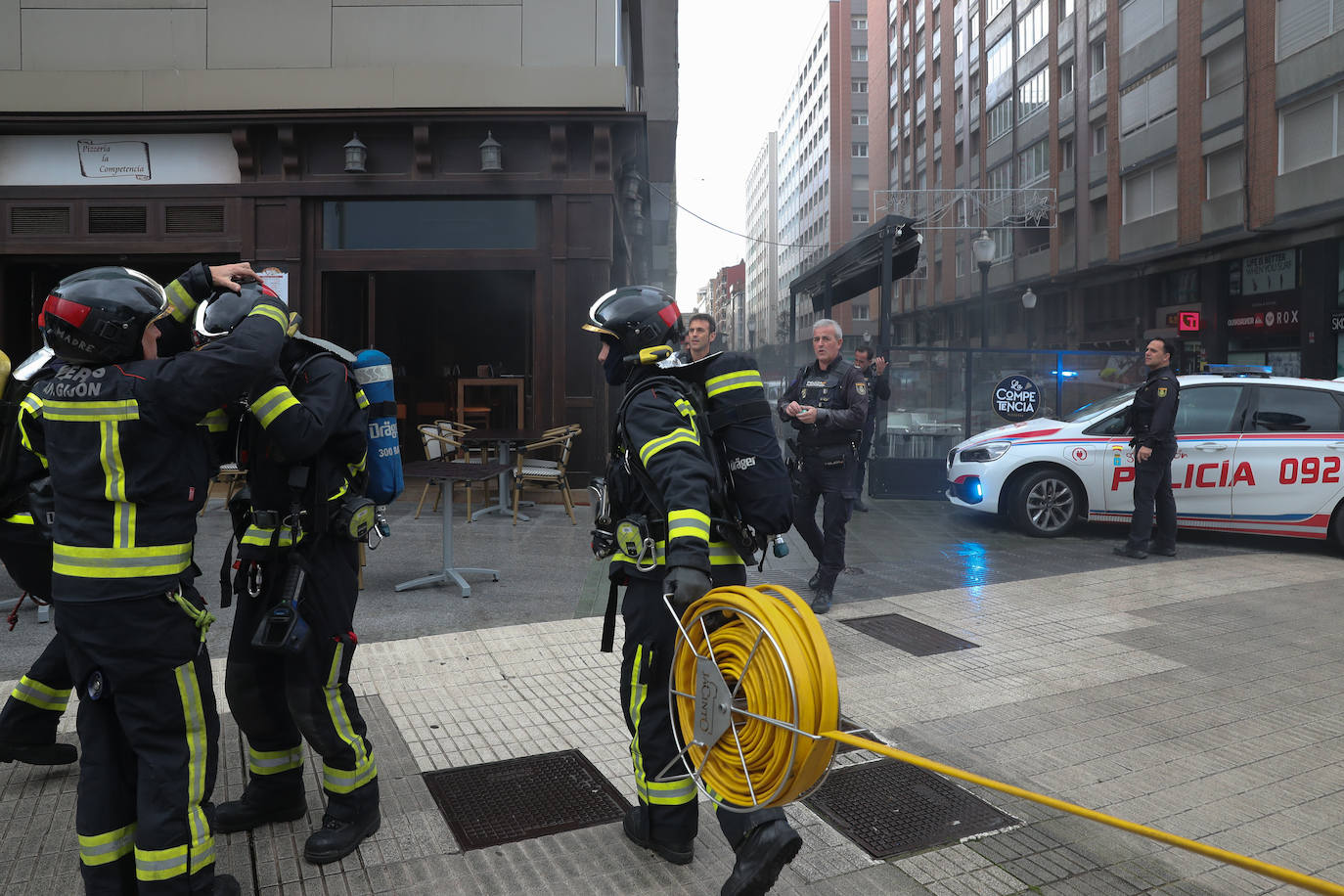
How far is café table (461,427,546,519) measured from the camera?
9.91 meters

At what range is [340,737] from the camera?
3.16 m

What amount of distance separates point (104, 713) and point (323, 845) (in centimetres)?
85

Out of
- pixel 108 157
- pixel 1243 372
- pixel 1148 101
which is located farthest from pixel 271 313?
pixel 1148 101

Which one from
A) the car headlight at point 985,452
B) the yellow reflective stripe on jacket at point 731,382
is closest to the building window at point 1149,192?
the car headlight at point 985,452

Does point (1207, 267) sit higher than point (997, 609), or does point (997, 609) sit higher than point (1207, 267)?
point (1207, 267)

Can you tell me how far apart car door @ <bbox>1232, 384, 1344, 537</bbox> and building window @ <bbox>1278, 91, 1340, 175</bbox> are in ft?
50.6

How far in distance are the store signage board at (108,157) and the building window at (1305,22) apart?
22250 millimetres

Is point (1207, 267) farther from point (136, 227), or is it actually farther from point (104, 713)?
point (104, 713)

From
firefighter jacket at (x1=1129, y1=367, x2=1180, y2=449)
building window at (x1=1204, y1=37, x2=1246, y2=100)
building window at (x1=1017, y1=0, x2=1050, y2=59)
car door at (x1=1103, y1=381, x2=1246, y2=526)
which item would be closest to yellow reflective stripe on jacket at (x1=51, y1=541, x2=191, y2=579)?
firefighter jacket at (x1=1129, y1=367, x2=1180, y2=449)

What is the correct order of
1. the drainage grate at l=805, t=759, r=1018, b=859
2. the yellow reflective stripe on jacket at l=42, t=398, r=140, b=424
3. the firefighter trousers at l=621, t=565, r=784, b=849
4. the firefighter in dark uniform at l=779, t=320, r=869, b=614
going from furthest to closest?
the firefighter in dark uniform at l=779, t=320, r=869, b=614 < the drainage grate at l=805, t=759, r=1018, b=859 < the firefighter trousers at l=621, t=565, r=784, b=849 < the yellow reflective stripe on jacket at l=42, t=398, r=140, b=424

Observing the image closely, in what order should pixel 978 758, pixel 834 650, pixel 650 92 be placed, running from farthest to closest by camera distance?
pixel 650 92
pixel 834 650
pixel 978 758

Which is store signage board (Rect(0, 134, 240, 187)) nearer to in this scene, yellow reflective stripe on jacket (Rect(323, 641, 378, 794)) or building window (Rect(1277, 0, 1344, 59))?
yellow reflective stripe on jacket (Rect(323, 641, 378, 794))

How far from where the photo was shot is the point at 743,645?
2.62 meters

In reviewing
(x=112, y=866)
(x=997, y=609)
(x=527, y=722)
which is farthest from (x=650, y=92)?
(x=112, y=866)
